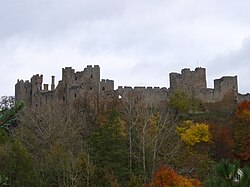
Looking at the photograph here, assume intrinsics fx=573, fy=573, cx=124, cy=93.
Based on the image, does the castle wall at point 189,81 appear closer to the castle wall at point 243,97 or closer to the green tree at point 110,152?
the castle wall at point 243,97

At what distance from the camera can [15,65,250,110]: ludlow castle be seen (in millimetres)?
60219

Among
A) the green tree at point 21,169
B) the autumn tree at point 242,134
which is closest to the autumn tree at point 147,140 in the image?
the autumn tree at point 242,134

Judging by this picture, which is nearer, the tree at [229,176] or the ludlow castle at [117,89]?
the tree at [229,176]

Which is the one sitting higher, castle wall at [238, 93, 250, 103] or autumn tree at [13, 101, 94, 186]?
castle wall at [238, 93, 250, 103]

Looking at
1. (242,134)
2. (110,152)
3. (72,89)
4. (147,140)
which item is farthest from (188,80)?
(110,152)

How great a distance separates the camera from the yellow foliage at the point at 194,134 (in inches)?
1935

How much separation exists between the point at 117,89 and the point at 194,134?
1343 cm

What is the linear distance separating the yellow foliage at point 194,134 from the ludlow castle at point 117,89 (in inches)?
362

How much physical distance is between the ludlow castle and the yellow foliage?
30.1 feet

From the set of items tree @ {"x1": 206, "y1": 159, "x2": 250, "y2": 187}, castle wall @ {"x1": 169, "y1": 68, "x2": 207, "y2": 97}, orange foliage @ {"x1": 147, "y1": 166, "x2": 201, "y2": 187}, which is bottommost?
orange foliage @ {"x1": 147, "y1": 166, "x2": 201, "y2": 187}

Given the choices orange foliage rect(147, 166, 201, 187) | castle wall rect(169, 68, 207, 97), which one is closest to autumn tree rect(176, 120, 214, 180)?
orange foliage rect(147, 166, 201, 187)

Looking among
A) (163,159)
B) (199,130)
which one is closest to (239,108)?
(199,130)

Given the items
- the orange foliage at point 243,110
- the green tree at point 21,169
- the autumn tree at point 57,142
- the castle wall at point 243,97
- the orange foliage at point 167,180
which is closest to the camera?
the orange foliage at point 167,180

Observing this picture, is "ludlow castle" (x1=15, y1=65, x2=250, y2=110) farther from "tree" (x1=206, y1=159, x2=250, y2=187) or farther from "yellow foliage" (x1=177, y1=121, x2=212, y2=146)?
"tree" (x1=206, y1=159, x2=250, y2=187)
